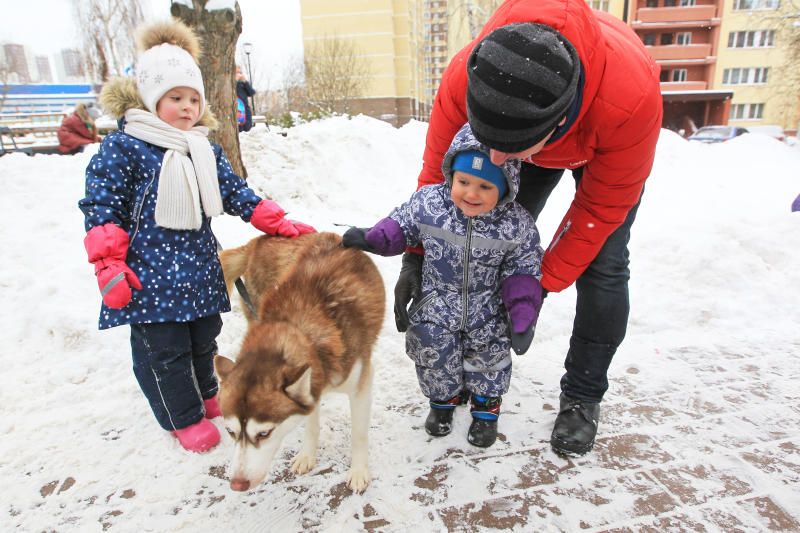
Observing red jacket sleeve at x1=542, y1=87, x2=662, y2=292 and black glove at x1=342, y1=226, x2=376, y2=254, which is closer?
red jacket sleeve at x1=542, y1=87, x2=662, y2=292

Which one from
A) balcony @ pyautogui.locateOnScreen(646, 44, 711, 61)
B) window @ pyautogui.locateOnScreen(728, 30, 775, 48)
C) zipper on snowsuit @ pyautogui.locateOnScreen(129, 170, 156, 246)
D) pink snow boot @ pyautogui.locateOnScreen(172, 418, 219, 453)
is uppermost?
window @ pyautogui.locateOnScreen(728, 30, 775, 48)

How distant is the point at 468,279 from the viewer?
2.42 m

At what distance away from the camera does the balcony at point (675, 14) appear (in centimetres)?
3800

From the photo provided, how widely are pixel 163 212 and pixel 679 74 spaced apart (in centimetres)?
4862

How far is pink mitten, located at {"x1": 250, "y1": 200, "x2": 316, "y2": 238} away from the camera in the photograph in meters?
2.81

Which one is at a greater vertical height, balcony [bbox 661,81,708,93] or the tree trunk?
balcony [bbox 661,81,708,93]

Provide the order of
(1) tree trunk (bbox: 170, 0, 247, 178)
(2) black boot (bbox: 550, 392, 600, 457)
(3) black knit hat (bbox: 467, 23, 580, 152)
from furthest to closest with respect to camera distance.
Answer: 1. (1) tree trunk (bbox: 170, 0, 247, 178)
2. (2) black boot (bbox: 550, 392, 600, 457)
3. (3) black knit hat (bbox: 467, 23, 580, 152)

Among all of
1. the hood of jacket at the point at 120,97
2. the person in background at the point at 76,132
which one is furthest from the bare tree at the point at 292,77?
the hood of jacket at the point at 120,97

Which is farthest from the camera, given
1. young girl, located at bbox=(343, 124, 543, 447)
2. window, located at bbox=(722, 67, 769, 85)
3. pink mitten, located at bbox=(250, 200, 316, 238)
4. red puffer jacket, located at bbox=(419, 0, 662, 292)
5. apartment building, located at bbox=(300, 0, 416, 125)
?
apartment building, located at bbox=(300, 0, 416, 125)

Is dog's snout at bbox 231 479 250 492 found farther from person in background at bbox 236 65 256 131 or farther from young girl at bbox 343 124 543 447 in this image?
person in background at bbox 236 65 256 131

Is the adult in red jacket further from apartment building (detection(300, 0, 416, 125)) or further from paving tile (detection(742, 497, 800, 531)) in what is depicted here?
apartment building (detection(300, 0, 416, 125))

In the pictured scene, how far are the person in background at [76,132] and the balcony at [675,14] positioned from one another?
42.9 metres

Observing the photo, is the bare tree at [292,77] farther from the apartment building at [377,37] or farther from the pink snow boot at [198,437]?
the pink snow boot at [198,437]

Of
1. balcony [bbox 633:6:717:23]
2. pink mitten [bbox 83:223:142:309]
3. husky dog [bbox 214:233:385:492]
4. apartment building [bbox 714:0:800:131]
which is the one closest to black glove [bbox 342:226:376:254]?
husky dog [bbox 214:233:385:492]
